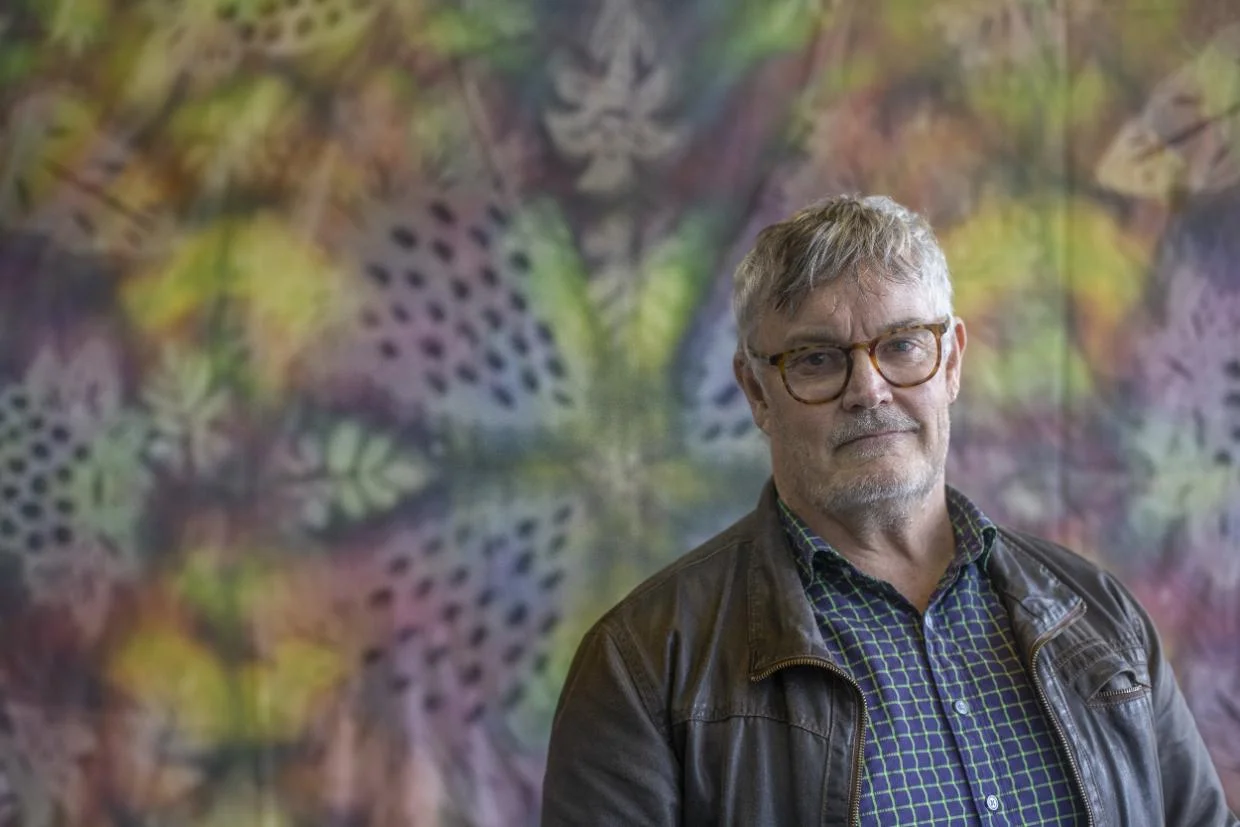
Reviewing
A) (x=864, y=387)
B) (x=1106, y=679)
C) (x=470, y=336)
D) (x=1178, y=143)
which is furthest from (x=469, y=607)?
(x=1178, y=143)

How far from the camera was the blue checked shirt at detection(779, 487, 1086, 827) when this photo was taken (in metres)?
1.38

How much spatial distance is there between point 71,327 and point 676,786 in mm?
1340

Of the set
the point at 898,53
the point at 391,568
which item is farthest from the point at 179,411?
the point at 898,53

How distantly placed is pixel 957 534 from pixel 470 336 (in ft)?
3.05

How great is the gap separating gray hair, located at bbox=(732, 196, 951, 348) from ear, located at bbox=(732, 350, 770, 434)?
56mm

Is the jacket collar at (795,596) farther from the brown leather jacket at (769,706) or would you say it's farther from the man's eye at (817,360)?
the man's eye at (817,360)

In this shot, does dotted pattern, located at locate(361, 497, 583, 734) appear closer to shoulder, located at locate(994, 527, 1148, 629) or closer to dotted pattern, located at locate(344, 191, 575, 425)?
dotted pattern, located at locate(344, 191, 575, 425)

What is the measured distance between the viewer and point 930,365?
1516mm

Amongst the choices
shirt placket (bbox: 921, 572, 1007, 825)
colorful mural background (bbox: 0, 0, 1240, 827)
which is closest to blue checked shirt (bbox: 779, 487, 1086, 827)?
shirt placket (bbox: 921, 572, 1007, 825)

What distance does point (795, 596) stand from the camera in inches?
Result: 57.6

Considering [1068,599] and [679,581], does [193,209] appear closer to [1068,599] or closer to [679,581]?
[679,581]

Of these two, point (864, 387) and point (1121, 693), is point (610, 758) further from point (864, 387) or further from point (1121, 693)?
point (1121, 693)

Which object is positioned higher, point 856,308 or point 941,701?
point 856,308

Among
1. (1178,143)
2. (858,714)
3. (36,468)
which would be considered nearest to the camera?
(858,714)
